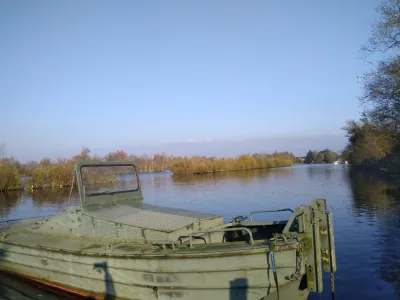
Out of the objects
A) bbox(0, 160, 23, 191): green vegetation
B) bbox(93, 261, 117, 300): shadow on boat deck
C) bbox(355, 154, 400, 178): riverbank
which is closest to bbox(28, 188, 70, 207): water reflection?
bbox(0, 160, 23, 191): green vegetation

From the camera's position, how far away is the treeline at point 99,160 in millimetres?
40250

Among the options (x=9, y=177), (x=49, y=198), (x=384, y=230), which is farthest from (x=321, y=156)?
(x=384, y=230)

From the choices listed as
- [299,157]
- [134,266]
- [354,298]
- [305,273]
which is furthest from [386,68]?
[299,157]

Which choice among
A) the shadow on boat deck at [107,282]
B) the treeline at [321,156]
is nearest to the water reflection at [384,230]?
the shadow on boat deck at [107,282]

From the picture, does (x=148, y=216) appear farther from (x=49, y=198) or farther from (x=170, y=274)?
(x=49, y=198)

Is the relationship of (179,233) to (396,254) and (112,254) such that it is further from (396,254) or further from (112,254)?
(396,254)

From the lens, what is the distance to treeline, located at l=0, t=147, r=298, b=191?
40.2 meters

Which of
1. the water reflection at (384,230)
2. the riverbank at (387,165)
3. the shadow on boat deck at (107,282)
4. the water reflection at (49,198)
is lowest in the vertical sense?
the water reflection at (49,198)

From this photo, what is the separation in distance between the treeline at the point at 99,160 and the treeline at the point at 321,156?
4077 cm

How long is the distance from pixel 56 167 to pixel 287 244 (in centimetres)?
4731

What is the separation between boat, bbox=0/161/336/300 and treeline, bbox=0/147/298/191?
2.49 metres

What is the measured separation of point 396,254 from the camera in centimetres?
1003

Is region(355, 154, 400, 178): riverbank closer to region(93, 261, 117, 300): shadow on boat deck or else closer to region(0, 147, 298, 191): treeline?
region(0, 147, 298, 191): treeline

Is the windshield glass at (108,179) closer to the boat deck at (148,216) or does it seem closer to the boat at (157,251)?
the boat at (157,251)
